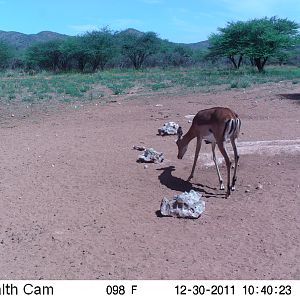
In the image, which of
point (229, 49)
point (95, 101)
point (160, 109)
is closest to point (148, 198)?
point (160, 109)

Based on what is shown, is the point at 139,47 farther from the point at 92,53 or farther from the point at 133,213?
the point at 133,213

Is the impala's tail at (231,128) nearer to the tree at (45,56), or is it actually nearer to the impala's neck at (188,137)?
the impala's neck at (188,137)

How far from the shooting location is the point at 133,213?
6.16m

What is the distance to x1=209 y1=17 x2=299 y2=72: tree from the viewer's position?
35.0 metres

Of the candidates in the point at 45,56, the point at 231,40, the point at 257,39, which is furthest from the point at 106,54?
the point at 257,39

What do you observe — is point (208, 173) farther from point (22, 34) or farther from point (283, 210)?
point (22, 34)

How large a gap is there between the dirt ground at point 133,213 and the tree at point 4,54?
46268 millimetres

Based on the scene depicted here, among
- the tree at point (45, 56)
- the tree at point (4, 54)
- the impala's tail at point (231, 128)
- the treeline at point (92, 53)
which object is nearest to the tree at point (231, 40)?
the treeline at point (92, 53)

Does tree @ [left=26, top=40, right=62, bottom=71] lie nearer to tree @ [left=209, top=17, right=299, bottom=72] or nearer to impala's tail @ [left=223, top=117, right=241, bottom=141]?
tree @ [left=209, top=17, right=299, bottom=72]

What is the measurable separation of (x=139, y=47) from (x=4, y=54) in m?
15.5

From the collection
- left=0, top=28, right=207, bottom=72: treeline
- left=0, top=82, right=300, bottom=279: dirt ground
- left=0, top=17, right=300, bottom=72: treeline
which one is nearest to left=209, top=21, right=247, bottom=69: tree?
left=0, top=17, right=300, bottom=72: treeline

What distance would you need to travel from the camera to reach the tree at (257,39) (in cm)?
3503

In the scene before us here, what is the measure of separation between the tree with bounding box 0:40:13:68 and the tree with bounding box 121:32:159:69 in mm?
13286

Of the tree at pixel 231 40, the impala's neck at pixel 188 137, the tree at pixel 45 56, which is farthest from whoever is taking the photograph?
Answer: the tree at pixel 45 56
